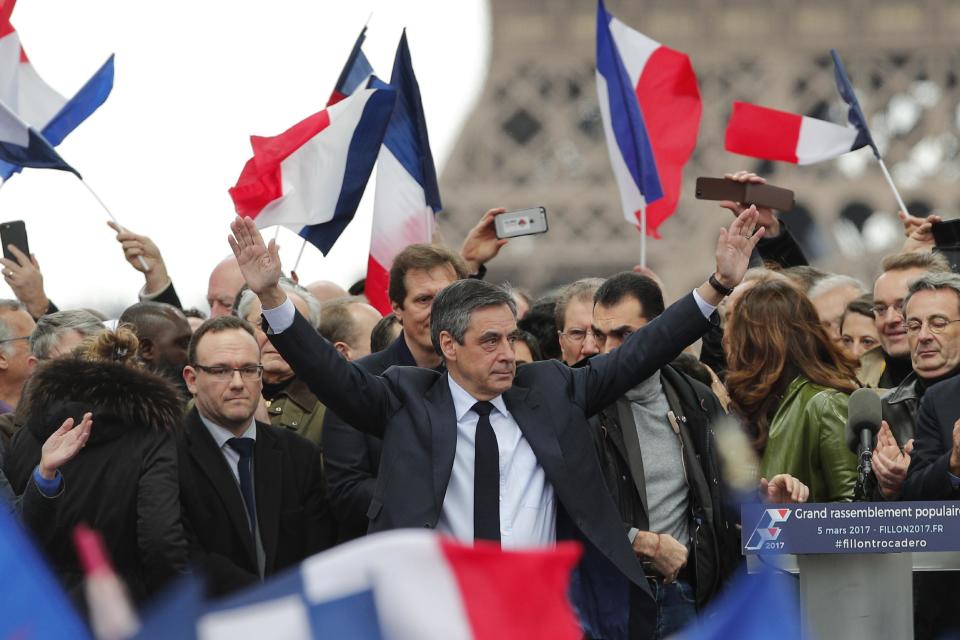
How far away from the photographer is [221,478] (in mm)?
6238

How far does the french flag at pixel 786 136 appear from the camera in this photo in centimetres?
1049

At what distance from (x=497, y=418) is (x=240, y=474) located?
46.1 inches

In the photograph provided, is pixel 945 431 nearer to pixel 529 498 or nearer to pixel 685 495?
pixel 685 495

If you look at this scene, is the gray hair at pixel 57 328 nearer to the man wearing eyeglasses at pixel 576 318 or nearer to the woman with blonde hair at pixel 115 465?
the woman with blonde hair at pixel 115 465

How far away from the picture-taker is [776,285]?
6754 mm

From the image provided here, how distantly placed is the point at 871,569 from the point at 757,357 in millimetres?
2090

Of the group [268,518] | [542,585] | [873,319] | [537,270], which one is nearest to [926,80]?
[537,270]

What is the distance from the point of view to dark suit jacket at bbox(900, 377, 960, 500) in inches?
218

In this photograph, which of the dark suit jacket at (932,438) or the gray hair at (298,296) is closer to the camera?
→ the dark suit jacket at (932,438)

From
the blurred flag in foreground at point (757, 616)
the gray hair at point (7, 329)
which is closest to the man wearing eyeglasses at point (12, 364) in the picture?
the gray hair at point (7, 329)

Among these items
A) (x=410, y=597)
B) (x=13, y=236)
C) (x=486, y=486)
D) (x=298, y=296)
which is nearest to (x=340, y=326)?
(x=298, y=296)

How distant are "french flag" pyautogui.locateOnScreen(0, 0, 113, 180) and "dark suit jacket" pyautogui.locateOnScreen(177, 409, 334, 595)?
10.7ft

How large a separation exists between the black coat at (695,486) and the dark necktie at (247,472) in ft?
3.89

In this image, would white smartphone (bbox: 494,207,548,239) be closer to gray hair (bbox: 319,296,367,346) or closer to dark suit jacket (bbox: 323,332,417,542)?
gray hair (bbox: 319,296,367,346)
